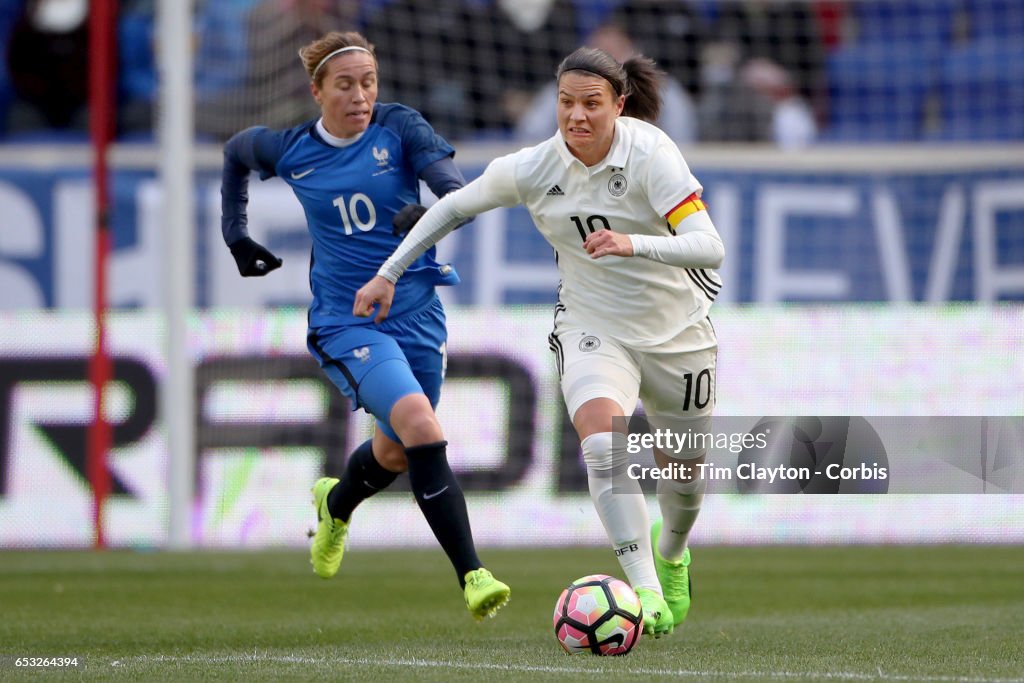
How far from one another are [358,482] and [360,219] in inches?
46.2

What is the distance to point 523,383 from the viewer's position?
11.5 metres

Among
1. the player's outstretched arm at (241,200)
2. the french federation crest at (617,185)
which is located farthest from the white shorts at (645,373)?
→ the player's outstretched arm at (241,200)

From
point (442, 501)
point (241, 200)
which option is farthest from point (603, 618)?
point (241, 200)

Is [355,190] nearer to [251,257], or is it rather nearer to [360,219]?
[360,219]

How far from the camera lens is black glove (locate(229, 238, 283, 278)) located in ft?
22.8

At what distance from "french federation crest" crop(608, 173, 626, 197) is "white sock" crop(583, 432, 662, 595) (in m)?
0.85

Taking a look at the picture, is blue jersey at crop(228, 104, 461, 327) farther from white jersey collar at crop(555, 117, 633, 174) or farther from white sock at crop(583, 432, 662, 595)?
white sock at crop(583, 432, 662, 595)

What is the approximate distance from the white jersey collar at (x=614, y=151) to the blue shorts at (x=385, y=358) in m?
1.17

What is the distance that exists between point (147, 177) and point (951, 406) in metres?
5.91

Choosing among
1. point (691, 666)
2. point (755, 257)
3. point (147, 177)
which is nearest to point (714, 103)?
point (755, 257)

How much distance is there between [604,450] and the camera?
5812mm

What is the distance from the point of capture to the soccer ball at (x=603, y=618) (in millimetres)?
5578

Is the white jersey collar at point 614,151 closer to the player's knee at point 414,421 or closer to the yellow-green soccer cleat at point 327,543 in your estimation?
the player's knee at point 414,421

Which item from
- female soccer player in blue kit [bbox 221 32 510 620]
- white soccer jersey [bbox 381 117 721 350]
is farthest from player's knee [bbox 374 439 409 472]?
white soccer jersey [bbox 381 117 721 350]
